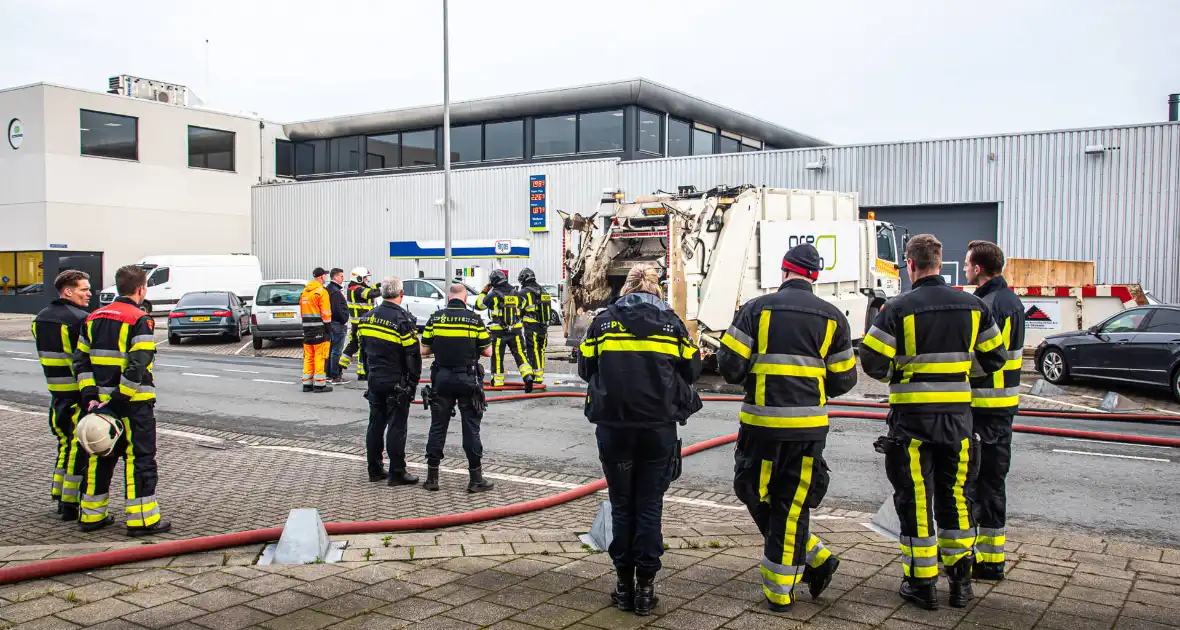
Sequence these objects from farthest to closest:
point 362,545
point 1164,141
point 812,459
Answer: point 1164,141, point 362,545, point 812,459

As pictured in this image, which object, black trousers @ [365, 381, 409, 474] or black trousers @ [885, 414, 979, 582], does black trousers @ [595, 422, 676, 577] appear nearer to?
black trousers @ [885, 414, 979, 582]

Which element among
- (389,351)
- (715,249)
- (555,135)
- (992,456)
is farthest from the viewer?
(555,135)

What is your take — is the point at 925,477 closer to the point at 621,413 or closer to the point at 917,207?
the point at 621,413

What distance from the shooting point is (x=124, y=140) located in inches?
1527

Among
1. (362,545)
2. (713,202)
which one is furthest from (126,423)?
(713,202)

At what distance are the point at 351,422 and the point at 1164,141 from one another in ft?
66.4

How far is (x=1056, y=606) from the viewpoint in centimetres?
484

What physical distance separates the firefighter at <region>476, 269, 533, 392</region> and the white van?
817 inches

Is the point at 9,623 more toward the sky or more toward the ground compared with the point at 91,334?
more toward the ground

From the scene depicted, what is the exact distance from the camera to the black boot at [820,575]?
16.2 ft

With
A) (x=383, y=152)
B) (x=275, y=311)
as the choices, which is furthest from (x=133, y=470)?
(x=383, y=152)

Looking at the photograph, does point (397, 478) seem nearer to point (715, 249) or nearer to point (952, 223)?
point (715, 249)

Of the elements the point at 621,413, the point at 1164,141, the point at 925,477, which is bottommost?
the point at 925,477

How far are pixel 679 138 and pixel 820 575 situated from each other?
3319 cm
